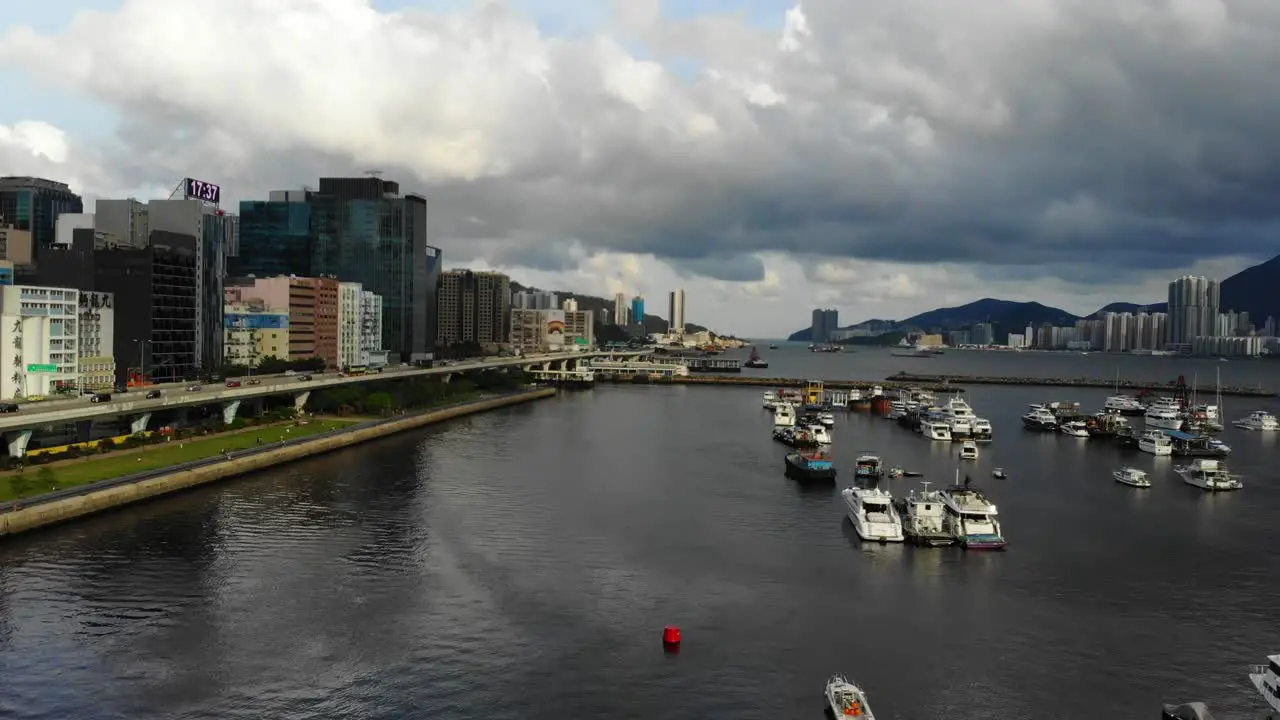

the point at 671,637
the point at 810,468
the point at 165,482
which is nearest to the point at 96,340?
the point at 165,482

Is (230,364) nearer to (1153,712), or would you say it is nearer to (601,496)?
(601,496)

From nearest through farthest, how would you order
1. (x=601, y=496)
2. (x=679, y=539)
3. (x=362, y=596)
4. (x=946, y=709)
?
(x=946, y=709)
(x=362, y=596)
(x=679, y=539)
(x=601, y=496)

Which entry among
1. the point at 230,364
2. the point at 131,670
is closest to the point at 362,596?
the point at 131,670

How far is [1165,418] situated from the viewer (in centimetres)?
8269

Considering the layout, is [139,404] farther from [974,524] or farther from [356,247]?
[356,247]

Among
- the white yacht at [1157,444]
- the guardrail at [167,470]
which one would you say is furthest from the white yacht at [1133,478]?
the guardrail at [167,470]

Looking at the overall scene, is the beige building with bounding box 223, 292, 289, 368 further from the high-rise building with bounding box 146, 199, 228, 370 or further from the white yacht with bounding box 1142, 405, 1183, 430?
the white yacht with bounding box 1142, 405, 1183, 430

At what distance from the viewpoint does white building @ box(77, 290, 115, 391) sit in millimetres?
75125

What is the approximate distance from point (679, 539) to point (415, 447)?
107 feet

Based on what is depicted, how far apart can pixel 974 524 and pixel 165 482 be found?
3728cm

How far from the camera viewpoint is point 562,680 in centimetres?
2255

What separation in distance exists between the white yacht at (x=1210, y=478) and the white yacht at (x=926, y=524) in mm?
23503

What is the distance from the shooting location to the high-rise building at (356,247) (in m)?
167

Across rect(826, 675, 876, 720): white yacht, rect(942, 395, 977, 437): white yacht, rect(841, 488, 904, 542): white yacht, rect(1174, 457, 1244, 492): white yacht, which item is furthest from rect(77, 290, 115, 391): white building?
rect(1174, 457, 1244, 492): white yacht
